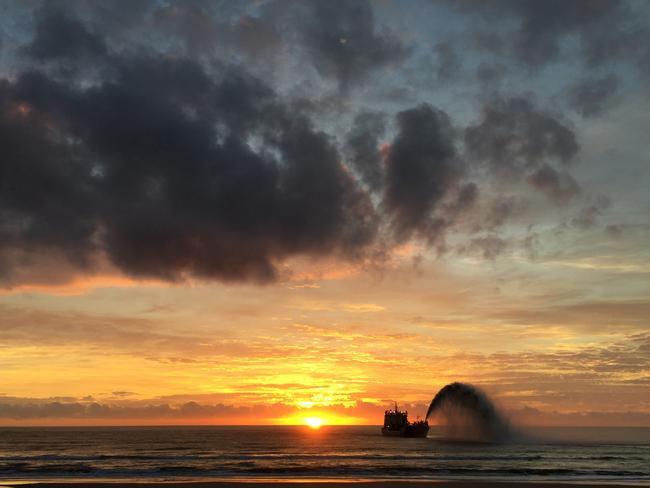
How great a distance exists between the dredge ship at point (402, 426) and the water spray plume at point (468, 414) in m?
11.6

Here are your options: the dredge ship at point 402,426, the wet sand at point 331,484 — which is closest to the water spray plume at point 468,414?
the dredge ship at point 402,426

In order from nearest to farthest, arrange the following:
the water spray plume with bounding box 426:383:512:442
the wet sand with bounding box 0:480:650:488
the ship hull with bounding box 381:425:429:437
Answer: the wet sand with bounding box 0:480:650:488 → the water spray plume with bounding box 426:383:512:442 → the ship hull with bounding box 381:425:429:437

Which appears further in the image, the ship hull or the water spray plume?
the ship hull

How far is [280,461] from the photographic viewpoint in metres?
78.8

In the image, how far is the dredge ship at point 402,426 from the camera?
168m

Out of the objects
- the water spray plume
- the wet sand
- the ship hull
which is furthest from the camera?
the ship hull

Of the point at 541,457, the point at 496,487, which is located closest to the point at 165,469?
the point at 496,487

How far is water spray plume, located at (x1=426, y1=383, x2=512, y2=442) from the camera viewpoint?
143375 millimetres

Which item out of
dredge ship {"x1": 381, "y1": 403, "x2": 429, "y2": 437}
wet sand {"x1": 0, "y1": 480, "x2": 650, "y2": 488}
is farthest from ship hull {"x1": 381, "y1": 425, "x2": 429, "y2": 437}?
wet sand {"x1": 0, "y1": 480, "x2": 650, "y2": 488}

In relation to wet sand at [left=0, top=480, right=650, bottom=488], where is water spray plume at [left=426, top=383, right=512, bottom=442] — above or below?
above

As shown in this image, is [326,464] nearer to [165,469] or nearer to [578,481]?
[165,469]

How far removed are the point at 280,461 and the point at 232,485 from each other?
97.1 ft

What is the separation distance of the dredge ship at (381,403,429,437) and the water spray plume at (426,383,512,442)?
38.0ft

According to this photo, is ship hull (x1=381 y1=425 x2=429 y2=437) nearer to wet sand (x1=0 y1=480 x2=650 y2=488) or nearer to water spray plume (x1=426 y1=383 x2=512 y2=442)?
water spray plume (x1=426 y1=383 x2=512 y2=442)
